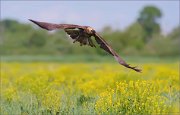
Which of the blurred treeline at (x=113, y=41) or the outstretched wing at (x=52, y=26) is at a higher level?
the blurred treeline at (x=113, y=41)

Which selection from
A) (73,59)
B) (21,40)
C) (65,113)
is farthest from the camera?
(21,40)

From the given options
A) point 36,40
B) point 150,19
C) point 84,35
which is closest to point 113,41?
point 36,40

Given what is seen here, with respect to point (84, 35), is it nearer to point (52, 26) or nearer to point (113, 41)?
point (52, 26)

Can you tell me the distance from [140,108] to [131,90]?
0.32m

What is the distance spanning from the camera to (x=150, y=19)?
9219 centimetres

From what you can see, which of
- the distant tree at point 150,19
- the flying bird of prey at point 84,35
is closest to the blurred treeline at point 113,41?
the distant tree at point 150,19

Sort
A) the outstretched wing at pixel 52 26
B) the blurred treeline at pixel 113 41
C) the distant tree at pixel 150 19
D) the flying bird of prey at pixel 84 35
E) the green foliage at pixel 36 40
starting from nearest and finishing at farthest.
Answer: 1. the outstretched wing at pixel 52 26
2. the flying bird of prey at pixel 84 35
3. the blurred treeline at pixel 113 41
4. the green foliage at pixel 36 40
5. the distant tree at pixel 150 19

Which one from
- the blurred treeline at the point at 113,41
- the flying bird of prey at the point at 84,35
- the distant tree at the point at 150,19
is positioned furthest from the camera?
the distant tree at the point at 150,19

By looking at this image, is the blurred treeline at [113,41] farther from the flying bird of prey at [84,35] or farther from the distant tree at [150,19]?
the flying bird of prey at [84,35]

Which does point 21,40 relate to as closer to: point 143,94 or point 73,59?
point 73,59

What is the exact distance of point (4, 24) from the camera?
338ft

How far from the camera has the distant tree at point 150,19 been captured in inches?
3497

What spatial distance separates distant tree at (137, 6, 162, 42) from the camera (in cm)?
8881

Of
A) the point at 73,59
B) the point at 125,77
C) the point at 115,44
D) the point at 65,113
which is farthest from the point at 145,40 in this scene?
the point at 65,113
